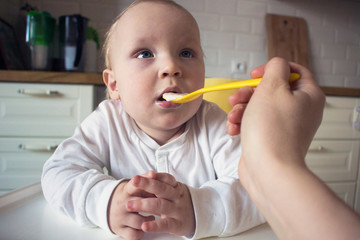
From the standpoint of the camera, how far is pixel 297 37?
198 centimetres

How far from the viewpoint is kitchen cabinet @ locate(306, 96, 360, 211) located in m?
1.52

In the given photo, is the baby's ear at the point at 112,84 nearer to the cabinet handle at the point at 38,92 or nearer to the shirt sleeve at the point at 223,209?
the shirt sleeve at the point at 223,209

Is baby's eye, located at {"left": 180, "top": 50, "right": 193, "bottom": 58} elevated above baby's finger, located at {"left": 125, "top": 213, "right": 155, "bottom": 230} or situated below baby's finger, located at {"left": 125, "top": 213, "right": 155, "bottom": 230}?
above

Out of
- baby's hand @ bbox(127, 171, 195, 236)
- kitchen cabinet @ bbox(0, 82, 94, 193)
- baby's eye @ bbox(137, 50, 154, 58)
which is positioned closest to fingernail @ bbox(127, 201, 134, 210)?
baby's hand @ bbox(127, 171, 195, 236)

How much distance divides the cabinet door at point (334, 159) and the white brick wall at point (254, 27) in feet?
2.40

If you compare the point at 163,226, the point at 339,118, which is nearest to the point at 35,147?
the point at 163,226

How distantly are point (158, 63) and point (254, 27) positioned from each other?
1671mm

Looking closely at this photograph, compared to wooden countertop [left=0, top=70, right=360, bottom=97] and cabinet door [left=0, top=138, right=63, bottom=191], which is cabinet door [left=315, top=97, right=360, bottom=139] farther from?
cabinet door [left=0, top=138, right=63, bottom=191]

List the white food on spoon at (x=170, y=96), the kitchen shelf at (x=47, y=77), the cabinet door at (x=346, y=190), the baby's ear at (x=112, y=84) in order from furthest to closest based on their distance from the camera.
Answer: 1. the cabinet door at (x=346, y=190)
2. the kitchen shelf at (x=47, y=77)
3. the baby's ear at (x=112, y=84)
4. the white food on spoon at (x=170, y=96)

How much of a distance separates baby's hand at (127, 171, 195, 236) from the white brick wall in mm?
1617

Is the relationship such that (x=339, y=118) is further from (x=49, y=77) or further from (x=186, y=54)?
(x=49, y=77)

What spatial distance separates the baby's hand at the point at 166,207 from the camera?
346 millimetres

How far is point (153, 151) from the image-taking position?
586 millimetres

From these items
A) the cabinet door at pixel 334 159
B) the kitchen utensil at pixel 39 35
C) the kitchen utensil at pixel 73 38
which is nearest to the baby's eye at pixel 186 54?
the kitchen utensil at pixel 73 38
